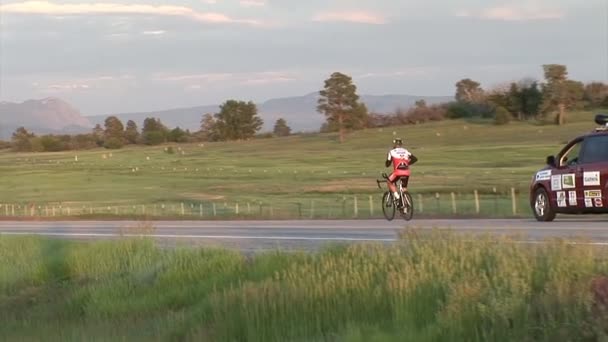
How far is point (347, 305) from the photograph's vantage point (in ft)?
37.2

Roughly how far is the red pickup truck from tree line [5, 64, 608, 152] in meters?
96.4

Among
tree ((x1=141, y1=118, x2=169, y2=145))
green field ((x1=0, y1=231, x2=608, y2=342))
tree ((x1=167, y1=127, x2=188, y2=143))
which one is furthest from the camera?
tree ((x1=167, y1=127, x2=188, y2=143))

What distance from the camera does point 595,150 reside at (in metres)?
20.0

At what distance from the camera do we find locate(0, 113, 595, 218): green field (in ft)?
162

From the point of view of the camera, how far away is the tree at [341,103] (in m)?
143

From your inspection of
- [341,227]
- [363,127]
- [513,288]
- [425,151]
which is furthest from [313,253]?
[363,127]

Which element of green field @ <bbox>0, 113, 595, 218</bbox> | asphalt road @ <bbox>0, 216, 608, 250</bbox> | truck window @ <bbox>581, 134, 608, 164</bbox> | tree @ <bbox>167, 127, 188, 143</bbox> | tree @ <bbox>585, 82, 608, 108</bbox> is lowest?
green field @ <bbox>0, 113, 595, 218</bbox>

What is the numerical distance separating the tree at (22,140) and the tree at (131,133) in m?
15.3

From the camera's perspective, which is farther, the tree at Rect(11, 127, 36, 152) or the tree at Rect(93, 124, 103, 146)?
the tree at Rect(93, 124, 103, 146)

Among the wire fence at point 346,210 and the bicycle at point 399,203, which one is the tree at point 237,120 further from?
the bicycle at point 399,203

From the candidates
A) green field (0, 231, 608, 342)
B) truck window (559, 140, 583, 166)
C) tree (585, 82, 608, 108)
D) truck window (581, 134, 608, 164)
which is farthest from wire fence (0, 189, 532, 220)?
tree (585, 82, 608, 108)

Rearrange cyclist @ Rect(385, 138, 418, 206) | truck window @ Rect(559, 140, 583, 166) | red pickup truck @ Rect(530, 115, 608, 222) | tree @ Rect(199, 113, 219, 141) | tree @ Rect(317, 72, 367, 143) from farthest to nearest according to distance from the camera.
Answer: tree @ Rect(199, 113, 219, 141) < tree @ Rect(317, 72, 367, 143) < cyclist @ Rect(385, 138, 418, 206) < truck window @ Rect(559, 140, 583, 166) < red pickup truck @ Rect(530, 115, 608, 222)

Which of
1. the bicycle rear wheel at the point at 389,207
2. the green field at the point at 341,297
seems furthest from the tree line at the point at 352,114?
the green field at the point at 341,297

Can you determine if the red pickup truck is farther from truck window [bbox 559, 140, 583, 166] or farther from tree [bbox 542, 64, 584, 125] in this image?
tree [bbox 542, 64, 584, 125]
